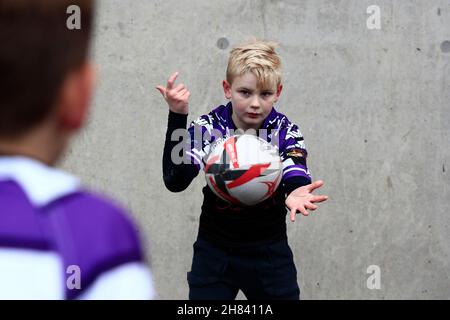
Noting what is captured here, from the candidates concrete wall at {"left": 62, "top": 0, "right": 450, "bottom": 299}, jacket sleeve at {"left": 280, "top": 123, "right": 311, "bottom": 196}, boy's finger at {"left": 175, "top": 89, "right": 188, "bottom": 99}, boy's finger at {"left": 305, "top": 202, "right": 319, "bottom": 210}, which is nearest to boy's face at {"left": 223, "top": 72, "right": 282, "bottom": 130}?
jacket sleeve at {"left": 280, "top": 123, "right": 311, "bottom": 196}

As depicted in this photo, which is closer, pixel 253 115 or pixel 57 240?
pixel 57 240

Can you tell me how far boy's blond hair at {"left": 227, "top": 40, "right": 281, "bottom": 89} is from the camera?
3025 millimetres

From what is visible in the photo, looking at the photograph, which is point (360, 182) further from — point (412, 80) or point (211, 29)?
point (211, 29)

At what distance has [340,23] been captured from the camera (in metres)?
4.28

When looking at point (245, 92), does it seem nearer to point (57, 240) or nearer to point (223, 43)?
point (223, 43)

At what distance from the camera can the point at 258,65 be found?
305 centimetres

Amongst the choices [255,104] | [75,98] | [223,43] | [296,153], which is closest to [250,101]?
[255,104]

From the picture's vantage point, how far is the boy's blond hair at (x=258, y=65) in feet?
9.93

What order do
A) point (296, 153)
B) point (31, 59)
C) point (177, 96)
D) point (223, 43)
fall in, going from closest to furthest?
point (31, 59), point (177, 96), point (296, 153), point (223, 43)

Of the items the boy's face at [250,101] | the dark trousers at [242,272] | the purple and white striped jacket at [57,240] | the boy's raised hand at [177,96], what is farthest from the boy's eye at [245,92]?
the purple and white striped jacket at [57,240]

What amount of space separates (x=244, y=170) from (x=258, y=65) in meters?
0.55

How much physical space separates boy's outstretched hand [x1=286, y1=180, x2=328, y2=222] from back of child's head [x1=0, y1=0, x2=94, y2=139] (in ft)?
6.39
